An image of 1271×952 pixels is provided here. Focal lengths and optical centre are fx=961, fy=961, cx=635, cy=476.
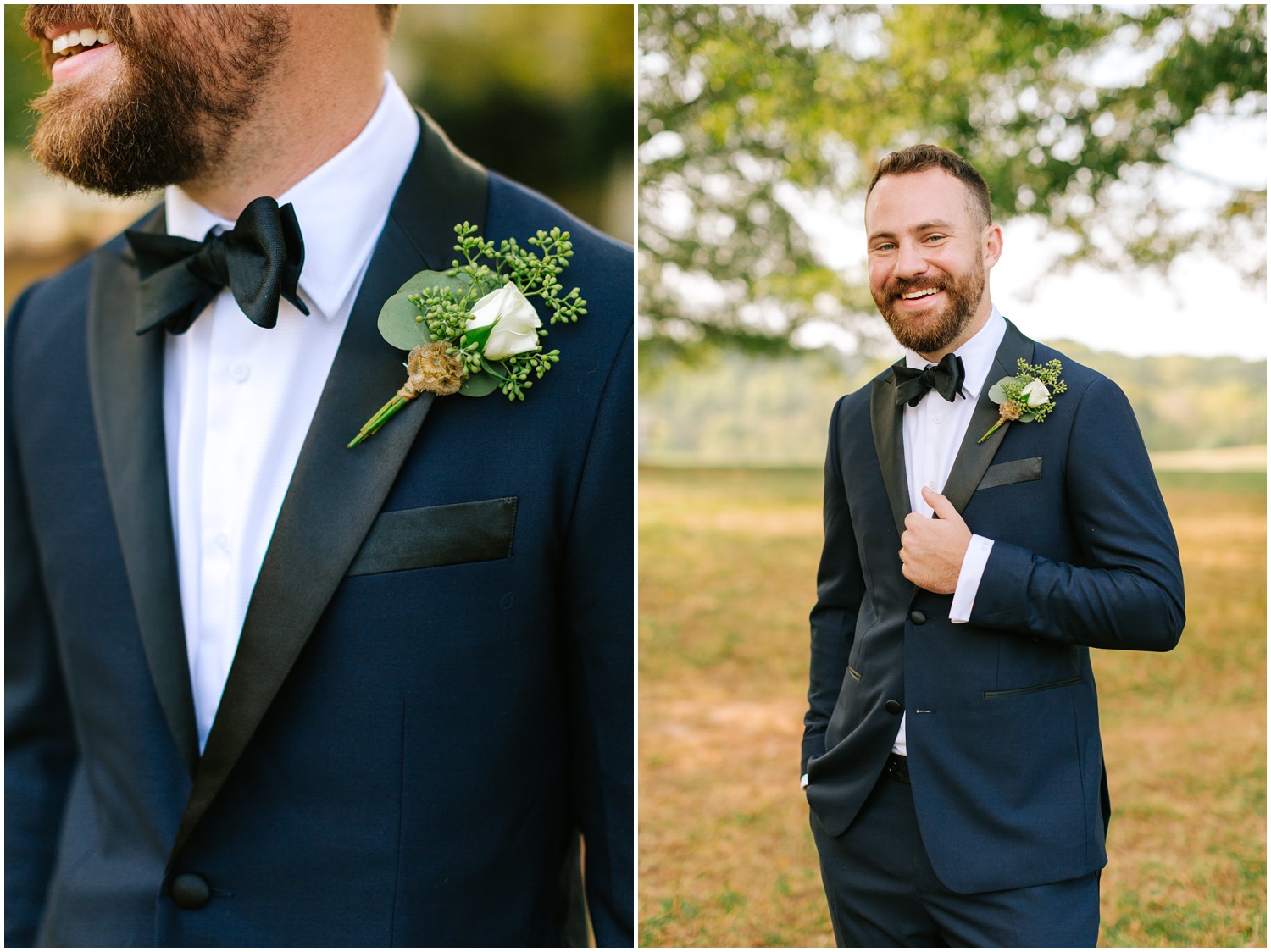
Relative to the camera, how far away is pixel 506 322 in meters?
1.71

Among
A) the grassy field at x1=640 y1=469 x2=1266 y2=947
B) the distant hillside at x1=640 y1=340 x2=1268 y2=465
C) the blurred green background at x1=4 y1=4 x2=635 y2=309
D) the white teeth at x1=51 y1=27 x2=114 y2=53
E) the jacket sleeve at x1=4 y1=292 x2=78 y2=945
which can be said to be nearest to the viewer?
the white teeth at x1=51 y1=27 x2=114 y2=53

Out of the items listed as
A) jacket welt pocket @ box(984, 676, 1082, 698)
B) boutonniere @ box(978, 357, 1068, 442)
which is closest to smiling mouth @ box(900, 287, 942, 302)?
boutonniere @ box(978, 357, 1068, 442)

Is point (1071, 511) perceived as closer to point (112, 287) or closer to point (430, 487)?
point (430, 487)

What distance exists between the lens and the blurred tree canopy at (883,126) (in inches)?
143

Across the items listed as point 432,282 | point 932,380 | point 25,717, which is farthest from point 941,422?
point 25,717

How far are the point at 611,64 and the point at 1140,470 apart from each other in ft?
10.5

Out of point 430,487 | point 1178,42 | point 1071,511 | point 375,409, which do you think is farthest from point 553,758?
point 1178,42

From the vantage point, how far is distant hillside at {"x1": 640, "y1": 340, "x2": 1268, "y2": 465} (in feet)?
10.3

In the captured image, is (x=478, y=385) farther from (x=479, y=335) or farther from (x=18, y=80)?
(x=18, y=80)

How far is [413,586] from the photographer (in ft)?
5.58

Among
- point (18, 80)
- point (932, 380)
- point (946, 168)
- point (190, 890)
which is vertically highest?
point (18, 80)

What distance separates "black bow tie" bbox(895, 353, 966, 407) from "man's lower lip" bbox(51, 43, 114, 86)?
5.34ft

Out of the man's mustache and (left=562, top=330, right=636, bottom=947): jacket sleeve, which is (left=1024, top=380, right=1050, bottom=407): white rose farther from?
the man's mustache

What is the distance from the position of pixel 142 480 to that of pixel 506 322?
0.76 metres
